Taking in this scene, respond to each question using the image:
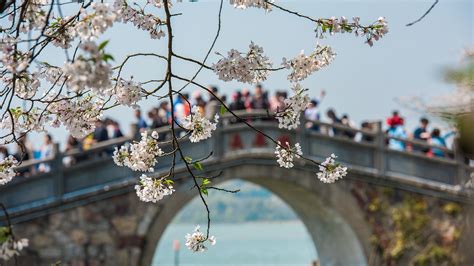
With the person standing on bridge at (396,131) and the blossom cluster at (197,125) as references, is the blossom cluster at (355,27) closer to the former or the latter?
the blossom cluster at (197,125)

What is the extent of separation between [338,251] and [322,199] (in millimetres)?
1228

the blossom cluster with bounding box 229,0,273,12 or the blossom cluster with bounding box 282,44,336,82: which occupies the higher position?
the blossom cluster with bounding box 229,0,273,12

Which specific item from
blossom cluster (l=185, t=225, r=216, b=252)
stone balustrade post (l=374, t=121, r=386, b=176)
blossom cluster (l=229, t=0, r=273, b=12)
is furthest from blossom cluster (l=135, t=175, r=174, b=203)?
stone balustrade post (l=374, t=121, r=386, b=176)

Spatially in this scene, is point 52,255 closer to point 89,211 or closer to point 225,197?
point 89,211

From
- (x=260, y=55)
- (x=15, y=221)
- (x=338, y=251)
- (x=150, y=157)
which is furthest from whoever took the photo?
(x=338, y=251)

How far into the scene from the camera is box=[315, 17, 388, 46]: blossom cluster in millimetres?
5801

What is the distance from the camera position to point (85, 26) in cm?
428

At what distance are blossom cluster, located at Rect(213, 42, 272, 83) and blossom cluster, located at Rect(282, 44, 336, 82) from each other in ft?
0.86

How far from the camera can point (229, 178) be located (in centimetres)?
1770

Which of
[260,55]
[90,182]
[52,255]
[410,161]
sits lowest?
[260,55]

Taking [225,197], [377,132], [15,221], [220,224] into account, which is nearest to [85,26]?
[15,221]

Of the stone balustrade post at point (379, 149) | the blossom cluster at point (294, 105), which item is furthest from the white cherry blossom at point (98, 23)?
the stone balustrade post at point (379, 149)

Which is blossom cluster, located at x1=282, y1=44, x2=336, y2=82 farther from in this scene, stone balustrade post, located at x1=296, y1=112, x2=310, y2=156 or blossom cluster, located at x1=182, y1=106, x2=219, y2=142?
stone balustrade post, located at x1=296, y1=112, x2=310, y2=156

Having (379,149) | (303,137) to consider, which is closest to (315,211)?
(379,149)
